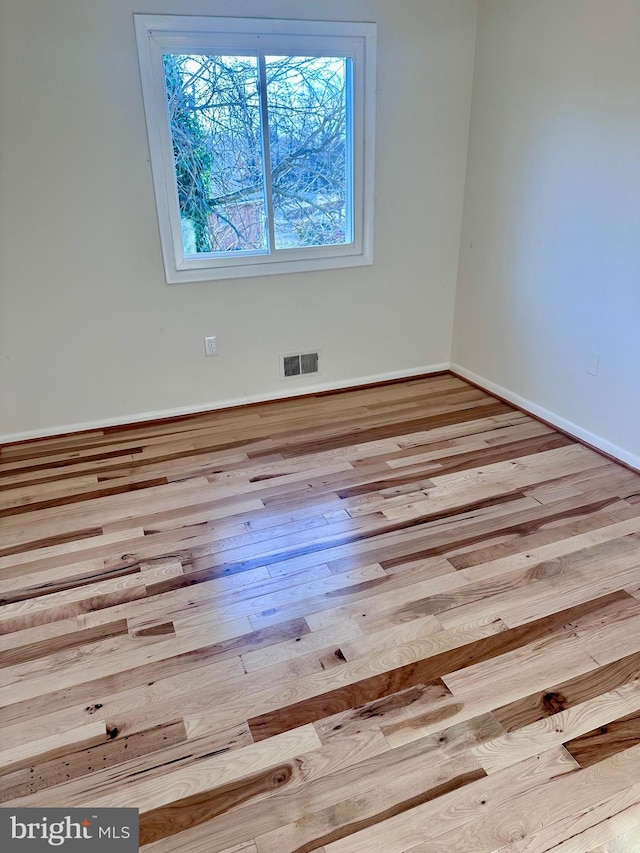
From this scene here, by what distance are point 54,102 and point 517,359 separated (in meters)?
2.80

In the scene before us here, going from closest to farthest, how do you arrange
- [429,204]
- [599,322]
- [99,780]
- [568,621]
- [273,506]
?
[99,780]
[568,621]
[273,506]
[599,322]
[429,204]

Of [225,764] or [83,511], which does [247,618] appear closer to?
[225,764]

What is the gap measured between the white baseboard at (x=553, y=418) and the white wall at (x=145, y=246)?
1.06 feet

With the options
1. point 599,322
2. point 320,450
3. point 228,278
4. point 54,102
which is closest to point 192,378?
point 228,278

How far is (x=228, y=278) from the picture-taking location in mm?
3232

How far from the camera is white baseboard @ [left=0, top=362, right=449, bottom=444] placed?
3.22 meters

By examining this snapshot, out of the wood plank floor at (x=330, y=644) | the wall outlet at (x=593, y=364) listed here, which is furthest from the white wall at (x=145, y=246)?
the wall outlet at (x=593, y=364)

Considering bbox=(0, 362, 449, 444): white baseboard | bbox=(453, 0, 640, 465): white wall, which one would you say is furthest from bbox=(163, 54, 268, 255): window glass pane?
→ bbox=(453, 0, 640, 465): white wall

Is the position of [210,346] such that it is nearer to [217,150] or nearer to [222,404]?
[222,404]

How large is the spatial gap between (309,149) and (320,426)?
1.58 metres

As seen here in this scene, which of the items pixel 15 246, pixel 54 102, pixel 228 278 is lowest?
pixel 228 278

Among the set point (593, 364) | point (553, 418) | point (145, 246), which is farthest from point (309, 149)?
point (553, 418)

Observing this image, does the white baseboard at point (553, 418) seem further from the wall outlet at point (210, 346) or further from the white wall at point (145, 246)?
the wall outlet at point (210, 346)

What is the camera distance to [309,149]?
320 centimetres
